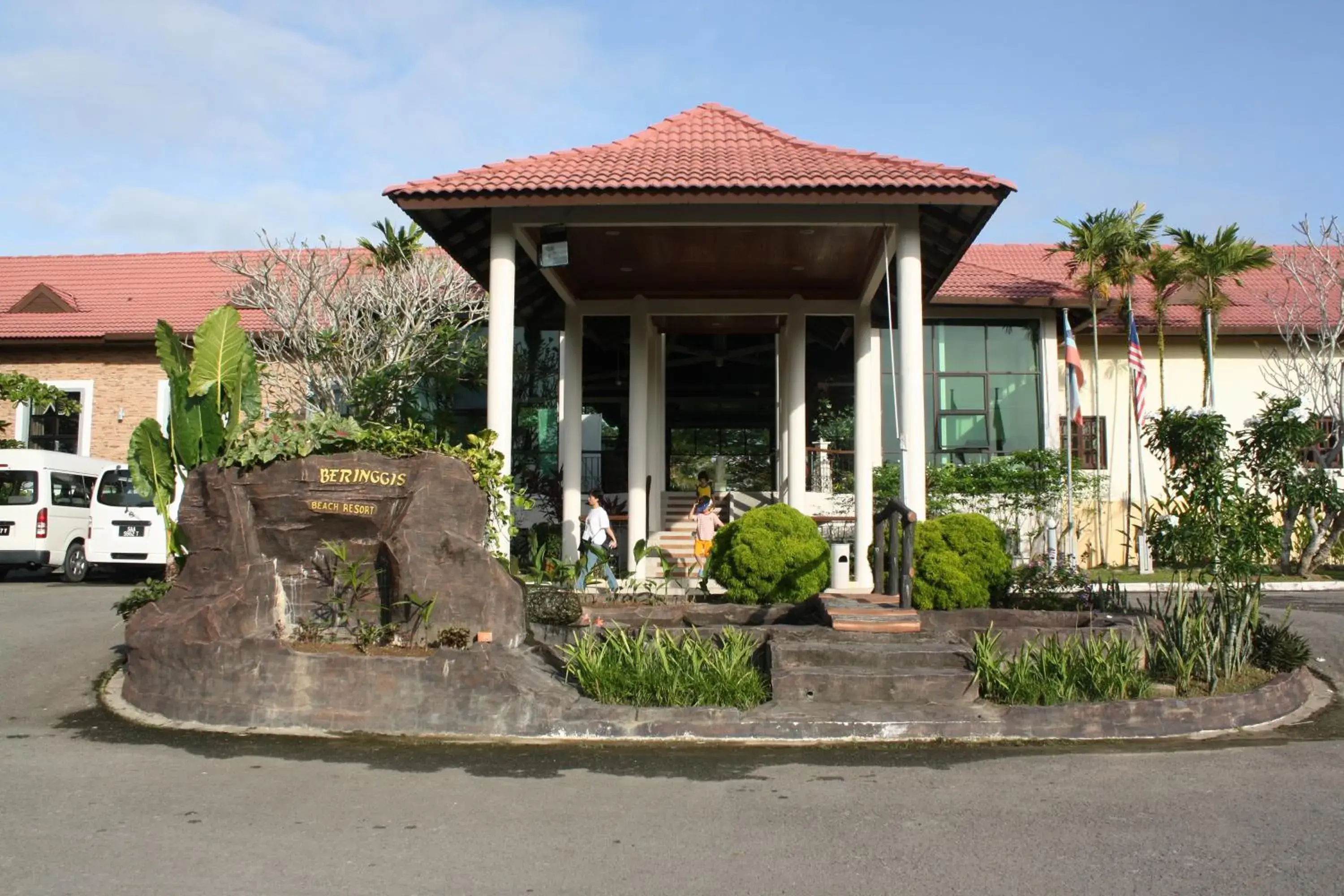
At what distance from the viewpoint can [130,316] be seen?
25141 mm

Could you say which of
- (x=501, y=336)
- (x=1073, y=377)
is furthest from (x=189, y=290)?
(x=1073, y=377)

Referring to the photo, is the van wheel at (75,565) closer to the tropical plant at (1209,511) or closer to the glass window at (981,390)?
the glass window at (981,390)

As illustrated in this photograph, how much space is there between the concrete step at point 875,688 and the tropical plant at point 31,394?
1763 centimetres

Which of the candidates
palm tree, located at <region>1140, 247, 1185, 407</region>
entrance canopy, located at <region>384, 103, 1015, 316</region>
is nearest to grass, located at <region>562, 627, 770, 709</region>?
entrance canopy, located at <region>384, 103, 1015, 316</region>

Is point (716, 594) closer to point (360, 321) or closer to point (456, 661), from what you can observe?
point (456, 661)

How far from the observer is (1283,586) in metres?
17.8

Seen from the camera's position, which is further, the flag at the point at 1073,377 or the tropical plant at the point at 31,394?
the tropical plant at the point at 31,394

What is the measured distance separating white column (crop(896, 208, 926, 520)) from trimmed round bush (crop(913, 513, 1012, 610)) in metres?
0.72

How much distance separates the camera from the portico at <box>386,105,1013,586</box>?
464 inches

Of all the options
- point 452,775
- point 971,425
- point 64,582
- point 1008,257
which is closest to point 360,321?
point 64,582

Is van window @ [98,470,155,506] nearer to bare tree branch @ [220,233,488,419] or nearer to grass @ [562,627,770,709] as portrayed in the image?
bare tree branch @ [220,233,488,419]

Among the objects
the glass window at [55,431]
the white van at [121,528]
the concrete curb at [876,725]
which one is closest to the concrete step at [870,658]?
the concrete curb at [876,725]

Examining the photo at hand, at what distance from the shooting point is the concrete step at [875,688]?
8.43m

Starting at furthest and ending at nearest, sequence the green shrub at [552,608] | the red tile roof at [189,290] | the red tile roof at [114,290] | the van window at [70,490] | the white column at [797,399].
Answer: the red tile roof at [114,290] → the red tile roof at [189,290] → the van window at [70,490] → the white column at [797,399] → the green shrub at [552,608]
